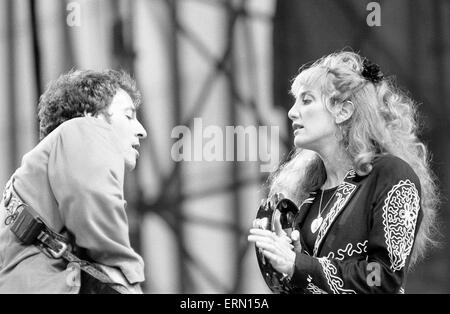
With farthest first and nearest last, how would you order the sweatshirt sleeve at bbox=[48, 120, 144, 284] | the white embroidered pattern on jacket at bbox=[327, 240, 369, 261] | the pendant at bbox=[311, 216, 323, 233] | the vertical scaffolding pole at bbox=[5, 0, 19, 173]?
1. the vertical scaffolding pole at bbox=[5, 0, 19, 173]
2. the pendant at bbox=[311, 216, 323, 233]
3. the white embroidered pattern on jacket at bbox=[327, 240, 369, 261]
4. the sweatshirt sleeve at bbox=[48, 120, 144, 284]

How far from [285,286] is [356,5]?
4.51 ft

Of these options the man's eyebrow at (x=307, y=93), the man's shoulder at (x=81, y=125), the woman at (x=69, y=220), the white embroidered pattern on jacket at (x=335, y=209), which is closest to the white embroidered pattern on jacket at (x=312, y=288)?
the white embroidered pattern on jacket at (x=335, y=209)

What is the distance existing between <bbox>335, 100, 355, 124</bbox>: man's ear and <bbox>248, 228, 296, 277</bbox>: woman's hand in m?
0.45

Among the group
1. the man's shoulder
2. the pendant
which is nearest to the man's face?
the man's shoulder

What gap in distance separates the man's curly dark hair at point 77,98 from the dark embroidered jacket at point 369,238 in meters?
0.77

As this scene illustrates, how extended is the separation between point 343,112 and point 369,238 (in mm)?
441

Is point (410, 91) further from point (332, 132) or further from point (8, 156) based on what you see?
Result: point (8, 156)

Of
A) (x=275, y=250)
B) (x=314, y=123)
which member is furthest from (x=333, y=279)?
(x=314, y=123)

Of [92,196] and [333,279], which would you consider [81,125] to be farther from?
[333,279]

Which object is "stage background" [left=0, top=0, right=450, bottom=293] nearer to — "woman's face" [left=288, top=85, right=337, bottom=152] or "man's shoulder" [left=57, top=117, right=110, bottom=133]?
"woman's face" [left=288, top=85, right=337, bottom=152]

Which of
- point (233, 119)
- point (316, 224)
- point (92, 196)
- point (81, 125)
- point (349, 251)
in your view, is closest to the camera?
point (92, 196)

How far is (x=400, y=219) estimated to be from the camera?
6.77 ft

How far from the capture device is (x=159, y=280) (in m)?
3.02

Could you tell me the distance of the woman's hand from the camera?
2.10 metres
